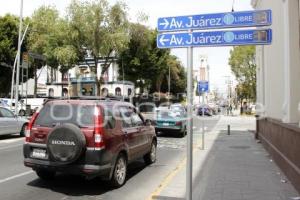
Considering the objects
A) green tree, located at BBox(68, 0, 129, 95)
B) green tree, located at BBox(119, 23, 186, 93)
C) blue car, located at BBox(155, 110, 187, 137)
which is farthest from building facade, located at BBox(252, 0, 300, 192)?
green tree, located at BBox(119, 23, 186, 93)

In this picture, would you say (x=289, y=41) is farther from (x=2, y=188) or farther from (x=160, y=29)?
(x=2, y=188)

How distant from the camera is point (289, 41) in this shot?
32.3ft

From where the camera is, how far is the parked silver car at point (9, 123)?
17.8 meters

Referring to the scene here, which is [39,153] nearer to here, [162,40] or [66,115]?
[66,115]

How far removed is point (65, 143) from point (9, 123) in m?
11.7

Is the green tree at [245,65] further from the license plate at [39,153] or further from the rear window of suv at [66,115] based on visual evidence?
the license plate at [39,153]

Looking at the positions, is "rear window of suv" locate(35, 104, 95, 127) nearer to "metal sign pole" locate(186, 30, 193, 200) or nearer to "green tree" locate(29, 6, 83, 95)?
"metal sign pole" locate(186, 30, 193, 200)

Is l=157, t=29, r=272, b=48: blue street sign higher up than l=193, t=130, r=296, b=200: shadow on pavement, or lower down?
higher up

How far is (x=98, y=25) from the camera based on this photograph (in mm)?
34469

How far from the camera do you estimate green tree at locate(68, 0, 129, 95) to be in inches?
1340

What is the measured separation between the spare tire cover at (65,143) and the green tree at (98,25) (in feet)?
89.2

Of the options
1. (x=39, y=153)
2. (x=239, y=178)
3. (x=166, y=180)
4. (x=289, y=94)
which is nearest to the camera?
(x=39, y=153)

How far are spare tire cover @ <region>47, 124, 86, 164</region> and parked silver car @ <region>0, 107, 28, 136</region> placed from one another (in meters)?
11.0

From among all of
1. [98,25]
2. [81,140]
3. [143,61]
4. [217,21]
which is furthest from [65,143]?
[143,61]
